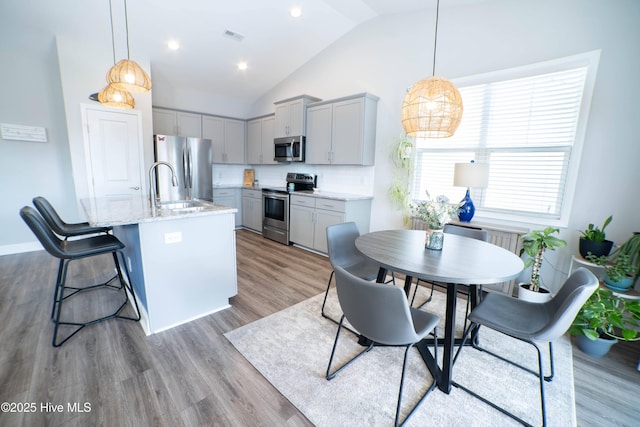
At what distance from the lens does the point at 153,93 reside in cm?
486

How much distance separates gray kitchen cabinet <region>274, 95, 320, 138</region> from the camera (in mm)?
4566

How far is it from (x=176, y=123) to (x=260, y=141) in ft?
5.20

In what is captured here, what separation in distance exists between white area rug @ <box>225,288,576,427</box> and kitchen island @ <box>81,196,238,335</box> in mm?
470

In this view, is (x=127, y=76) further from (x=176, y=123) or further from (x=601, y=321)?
(x=601, y=321)

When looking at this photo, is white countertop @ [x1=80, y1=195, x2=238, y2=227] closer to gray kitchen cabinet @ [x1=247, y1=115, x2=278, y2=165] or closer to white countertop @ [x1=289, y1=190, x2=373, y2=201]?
white countertop @ [x1=289, y1=190, x2=373, y2=201]

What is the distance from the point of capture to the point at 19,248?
398 centimetres

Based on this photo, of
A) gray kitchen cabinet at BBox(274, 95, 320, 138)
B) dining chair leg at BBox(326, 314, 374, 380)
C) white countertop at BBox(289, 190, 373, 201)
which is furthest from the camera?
gray kitchen cabinet at BBox(274, 95, 320, 138)

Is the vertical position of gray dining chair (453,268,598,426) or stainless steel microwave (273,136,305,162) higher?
stainless steel microwave (273,136,305,162)

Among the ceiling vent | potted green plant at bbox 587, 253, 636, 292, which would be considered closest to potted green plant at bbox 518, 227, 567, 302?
potted green plant at bbox 587, 253, 636, 292

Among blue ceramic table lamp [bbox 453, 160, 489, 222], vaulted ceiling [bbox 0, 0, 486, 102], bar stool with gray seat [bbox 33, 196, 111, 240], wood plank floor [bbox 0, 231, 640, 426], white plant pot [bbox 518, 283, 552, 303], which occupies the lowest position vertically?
wood plank floor [bbox 0, 231, 640, 426]

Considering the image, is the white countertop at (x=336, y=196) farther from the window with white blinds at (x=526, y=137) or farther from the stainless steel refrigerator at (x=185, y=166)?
the stainless steel refrigerator at (x=185, y=166)

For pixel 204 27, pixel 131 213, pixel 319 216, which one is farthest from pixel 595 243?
pixel 204 27

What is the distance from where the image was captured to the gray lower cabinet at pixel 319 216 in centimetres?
390

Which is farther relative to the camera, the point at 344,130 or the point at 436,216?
the point at 344,130
